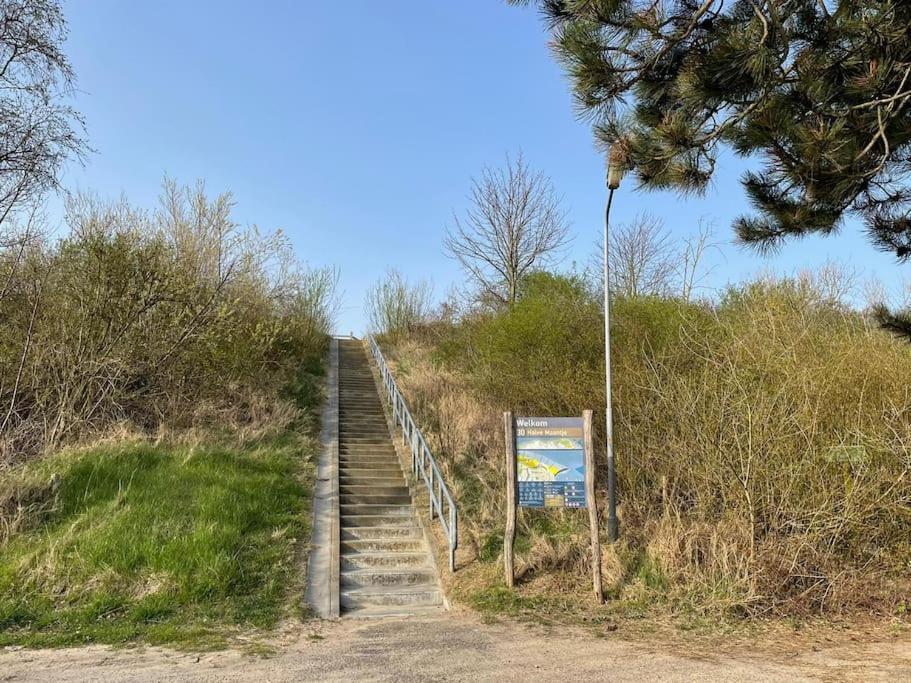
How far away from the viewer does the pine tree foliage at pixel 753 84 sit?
14.1ft

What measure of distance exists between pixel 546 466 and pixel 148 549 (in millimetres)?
5092

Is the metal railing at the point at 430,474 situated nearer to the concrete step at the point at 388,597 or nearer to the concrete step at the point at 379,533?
the concrete step at the point at 379,533

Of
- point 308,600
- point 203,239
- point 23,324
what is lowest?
point 308,600

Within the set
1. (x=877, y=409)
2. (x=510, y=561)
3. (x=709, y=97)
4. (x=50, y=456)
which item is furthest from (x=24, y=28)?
(x=877, y=409)

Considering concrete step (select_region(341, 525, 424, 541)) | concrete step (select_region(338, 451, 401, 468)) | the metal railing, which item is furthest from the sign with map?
concrete step (select_region(338, 451, 401, 468))

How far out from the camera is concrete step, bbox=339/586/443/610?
690 centimetres

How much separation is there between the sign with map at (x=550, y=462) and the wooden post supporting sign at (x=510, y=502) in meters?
0.09

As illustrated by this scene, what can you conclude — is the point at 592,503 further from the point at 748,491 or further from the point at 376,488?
the point at 376,488

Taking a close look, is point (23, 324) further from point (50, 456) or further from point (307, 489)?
point (307, 489)

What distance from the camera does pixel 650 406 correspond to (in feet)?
26.6

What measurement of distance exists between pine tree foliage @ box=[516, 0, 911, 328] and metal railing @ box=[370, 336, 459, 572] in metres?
5.16

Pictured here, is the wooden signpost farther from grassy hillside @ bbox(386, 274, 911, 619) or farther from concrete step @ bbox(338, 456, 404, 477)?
concrete step @ bbox(338, 456, 404, 477)

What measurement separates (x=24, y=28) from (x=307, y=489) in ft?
29.6

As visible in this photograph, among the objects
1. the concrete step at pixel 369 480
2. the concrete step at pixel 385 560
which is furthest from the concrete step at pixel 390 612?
the concrete step at pixel 369 480
